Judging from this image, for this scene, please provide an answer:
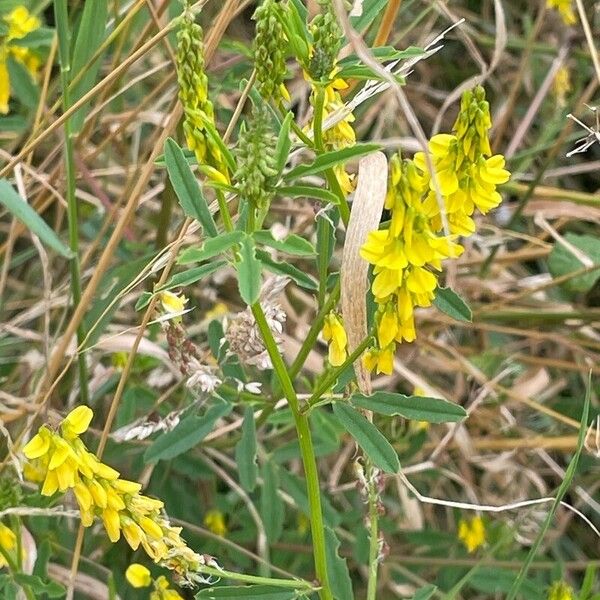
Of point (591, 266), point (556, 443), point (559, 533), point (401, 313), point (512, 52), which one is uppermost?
point (401, 313)

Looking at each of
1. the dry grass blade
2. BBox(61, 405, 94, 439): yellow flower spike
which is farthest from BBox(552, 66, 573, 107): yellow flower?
BBox(61, 405, 94, 439): yellow flower spike

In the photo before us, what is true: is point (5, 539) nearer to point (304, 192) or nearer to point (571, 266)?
point (304, 192)

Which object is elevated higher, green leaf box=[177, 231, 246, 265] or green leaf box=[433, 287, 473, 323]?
green leaf box=[177, 231, 246, 265]

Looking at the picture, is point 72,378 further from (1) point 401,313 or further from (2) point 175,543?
(1) point 401,313

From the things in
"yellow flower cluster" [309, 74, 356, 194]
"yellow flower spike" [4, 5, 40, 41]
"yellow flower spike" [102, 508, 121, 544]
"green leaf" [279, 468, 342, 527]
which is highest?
"yellow flower spike" [4, 5, 40, 41]

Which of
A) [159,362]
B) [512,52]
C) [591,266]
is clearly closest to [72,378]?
[159,362]

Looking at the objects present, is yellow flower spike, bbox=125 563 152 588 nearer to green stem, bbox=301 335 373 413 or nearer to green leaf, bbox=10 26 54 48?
green stem, bbox=301 335 373 413
